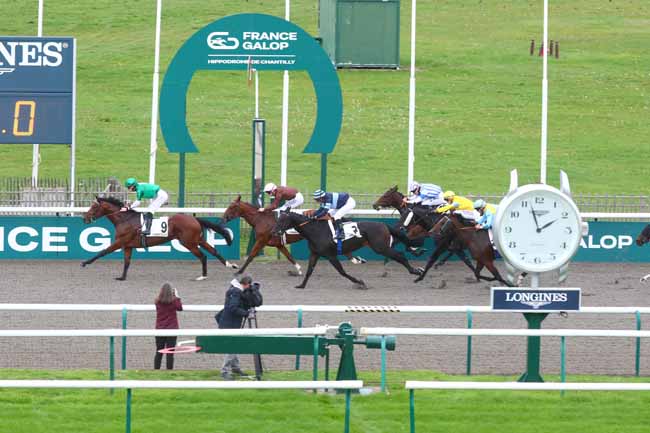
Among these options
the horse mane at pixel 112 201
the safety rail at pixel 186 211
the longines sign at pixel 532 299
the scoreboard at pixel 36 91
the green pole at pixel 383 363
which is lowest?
the green pole at pixel 383 363

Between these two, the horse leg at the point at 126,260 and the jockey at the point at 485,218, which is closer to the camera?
the jockey at the point at 485,218

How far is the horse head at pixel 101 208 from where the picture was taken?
71.2ft

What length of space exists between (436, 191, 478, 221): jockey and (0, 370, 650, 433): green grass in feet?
28.3

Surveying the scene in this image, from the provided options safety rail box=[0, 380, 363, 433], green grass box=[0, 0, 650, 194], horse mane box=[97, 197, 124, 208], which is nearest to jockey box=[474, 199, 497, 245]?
horse mane box=[97, 197, 124, 208]

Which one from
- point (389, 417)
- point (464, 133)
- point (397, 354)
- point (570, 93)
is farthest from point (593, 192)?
point (389, 417)

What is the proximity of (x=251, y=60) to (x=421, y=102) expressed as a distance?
61.5 ft

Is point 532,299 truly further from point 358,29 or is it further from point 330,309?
point 358,29

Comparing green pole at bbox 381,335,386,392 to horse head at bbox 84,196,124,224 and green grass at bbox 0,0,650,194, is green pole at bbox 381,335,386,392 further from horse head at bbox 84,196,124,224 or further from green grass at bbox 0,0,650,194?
green grass at bbox 0,0,650,194

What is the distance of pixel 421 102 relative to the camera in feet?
138

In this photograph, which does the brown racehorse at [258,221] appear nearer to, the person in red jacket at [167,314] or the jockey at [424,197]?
the jockey at [424,197]

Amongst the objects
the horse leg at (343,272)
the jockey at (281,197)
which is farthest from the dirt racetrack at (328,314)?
the jockey at (281,197)

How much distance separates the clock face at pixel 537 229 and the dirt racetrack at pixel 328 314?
1884 millimetres

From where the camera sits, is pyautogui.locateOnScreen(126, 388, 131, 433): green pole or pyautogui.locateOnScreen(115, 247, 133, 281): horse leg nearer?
pyautogui.locateOnScreen(126, 388, 131, 433): green pole

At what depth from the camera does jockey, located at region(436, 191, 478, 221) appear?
69.5 feet
